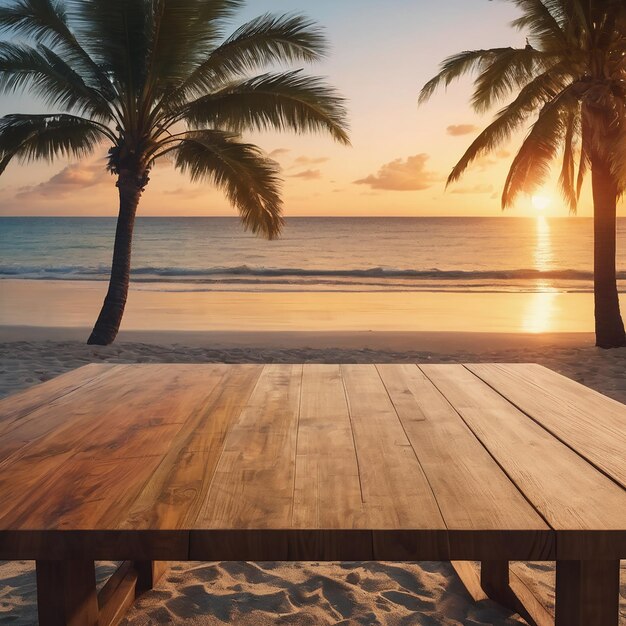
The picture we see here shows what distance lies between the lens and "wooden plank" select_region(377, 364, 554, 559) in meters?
1.22

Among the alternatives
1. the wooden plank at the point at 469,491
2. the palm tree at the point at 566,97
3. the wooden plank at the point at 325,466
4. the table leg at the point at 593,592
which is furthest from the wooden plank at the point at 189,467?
the palm tree at the point at 566,97

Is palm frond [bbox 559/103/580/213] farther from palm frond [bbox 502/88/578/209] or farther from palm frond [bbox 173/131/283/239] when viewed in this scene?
palm frond [bbox 173/131/283/239]

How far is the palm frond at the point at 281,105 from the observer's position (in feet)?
26.8

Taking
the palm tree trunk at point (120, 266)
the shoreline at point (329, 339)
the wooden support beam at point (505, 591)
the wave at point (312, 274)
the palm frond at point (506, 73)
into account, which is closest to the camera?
the wooden support beam at point (505, 591)

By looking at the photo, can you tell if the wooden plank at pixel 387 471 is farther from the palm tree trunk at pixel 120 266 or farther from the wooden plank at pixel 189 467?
the palm tree trunk at pixel 120 266

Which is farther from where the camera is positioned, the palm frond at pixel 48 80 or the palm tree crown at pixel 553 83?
the palm frond at pixel 48 80

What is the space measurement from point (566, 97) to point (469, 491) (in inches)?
314

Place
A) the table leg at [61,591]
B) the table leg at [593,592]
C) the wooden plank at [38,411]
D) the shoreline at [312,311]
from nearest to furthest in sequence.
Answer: the table leg at [593,592]
the table leg at [61,591]
the wooden plank at [38,411]
the shoreline at [312,311]

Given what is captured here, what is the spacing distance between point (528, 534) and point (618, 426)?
0.84 metres

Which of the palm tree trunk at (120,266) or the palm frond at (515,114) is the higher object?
the palm frond at (515,114)

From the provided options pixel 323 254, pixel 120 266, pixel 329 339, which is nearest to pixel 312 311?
pixel 329 339

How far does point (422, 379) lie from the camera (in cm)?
263

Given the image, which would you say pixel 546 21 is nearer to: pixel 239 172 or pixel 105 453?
pixel 239 172

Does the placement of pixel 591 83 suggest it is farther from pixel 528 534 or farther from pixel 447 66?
pixel 528 534
